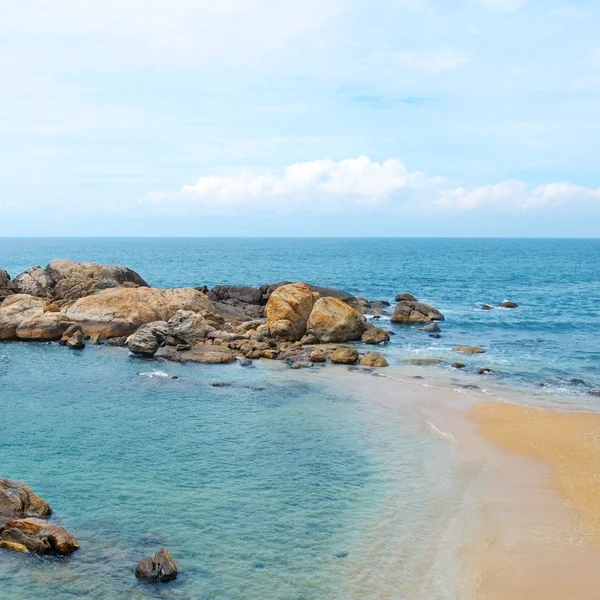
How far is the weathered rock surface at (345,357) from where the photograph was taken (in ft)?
125

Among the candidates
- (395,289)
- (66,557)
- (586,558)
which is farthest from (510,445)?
(395,289)

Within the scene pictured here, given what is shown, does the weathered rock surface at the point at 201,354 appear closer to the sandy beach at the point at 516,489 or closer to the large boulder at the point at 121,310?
the large boulder at the point at 121,310

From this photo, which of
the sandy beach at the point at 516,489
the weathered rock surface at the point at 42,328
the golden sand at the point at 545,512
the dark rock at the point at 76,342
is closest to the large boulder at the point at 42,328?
the weathered rock surface at the point at 42,328

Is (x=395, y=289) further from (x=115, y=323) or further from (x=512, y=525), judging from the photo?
(x=512, y=525)

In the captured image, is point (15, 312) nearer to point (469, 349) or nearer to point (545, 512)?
point (469, 349)

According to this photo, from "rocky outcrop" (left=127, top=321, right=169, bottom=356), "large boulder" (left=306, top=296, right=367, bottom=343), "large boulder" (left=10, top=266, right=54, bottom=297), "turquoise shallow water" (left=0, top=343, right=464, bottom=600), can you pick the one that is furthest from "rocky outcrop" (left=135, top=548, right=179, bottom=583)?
"large boulder" (left=10, top=266, right=54, bottom=297)

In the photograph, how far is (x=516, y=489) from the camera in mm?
19938

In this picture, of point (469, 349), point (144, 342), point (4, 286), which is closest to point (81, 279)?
point (4, 286)

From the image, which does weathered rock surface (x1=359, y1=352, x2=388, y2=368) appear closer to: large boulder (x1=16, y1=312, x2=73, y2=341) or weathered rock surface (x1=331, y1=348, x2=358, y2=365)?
weathered rock surface (x1=331, y1=348, x2=358, y2=365)

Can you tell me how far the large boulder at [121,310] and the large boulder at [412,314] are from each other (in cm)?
1937

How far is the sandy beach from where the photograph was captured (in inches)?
581

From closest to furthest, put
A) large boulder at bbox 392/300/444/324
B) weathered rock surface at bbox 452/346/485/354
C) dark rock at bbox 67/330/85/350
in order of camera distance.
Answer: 1. dark rock at bbox 67/330/85/350
2. weathered rock surface at bbox 452/346/485/354
3. large boulder at bbox 392/300/444/324

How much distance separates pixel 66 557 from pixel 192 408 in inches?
533

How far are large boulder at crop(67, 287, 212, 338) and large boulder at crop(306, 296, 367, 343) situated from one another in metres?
10.2
